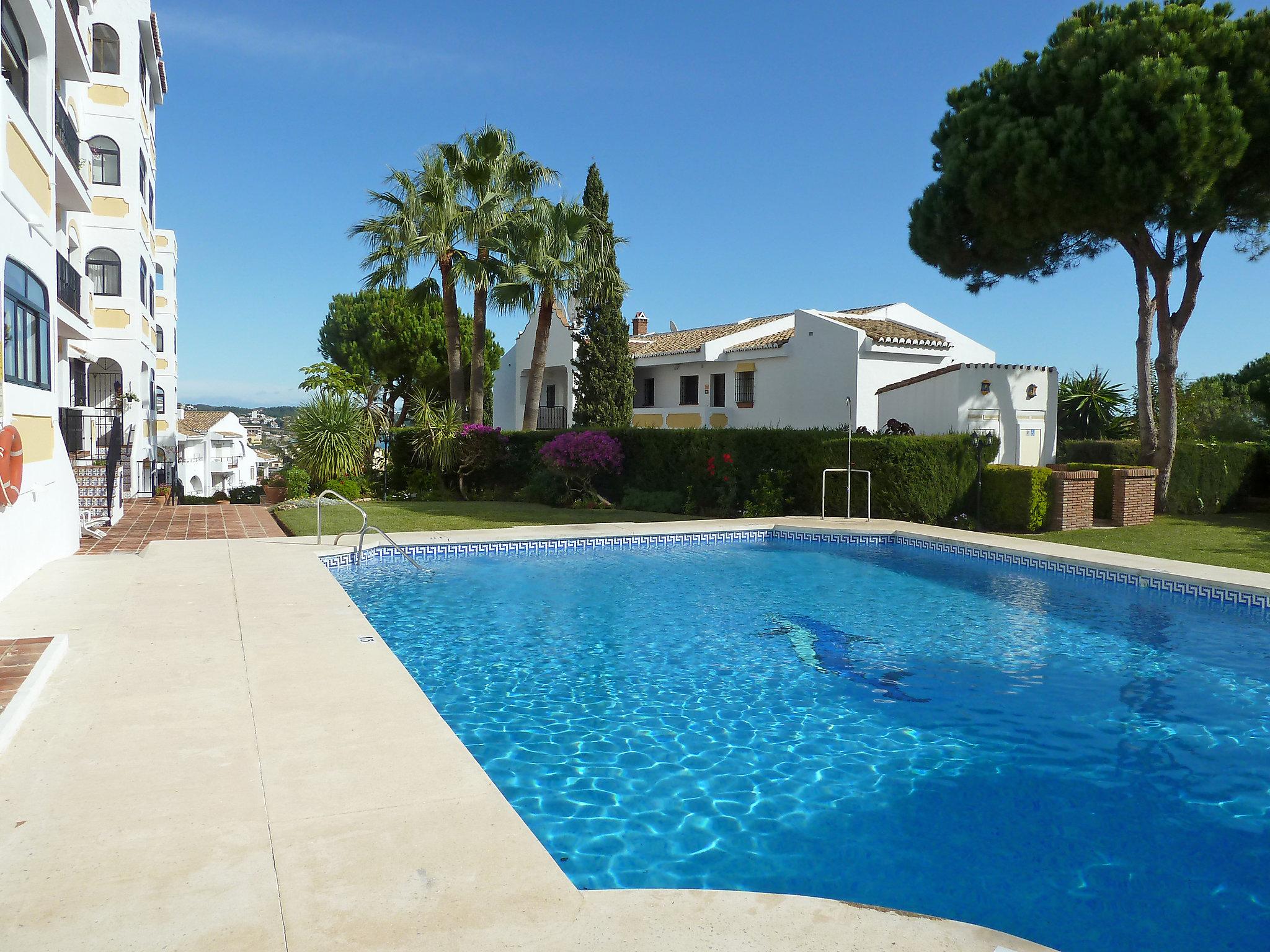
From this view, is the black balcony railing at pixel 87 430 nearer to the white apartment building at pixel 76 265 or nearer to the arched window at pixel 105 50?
the white apartment building at pixel 76 265

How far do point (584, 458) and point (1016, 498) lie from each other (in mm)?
9317

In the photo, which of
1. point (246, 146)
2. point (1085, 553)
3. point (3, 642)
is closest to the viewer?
point (3, 642)

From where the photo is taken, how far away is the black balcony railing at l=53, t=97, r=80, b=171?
1320 cm

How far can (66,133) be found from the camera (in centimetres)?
1391

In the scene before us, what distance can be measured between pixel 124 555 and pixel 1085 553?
1358 centimetres

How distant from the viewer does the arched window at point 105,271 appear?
22062 mm

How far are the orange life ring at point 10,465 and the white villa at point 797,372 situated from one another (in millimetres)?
17372

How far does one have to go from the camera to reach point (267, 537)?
1410 centimetres

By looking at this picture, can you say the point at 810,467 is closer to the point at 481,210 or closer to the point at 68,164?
the point at 481,210

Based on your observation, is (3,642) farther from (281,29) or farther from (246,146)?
(246,146)

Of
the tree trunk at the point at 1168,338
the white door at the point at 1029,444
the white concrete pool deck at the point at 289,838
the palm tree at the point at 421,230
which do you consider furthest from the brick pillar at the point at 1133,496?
the palm tree at the point at 421,230

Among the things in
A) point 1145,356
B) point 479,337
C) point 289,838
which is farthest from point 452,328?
point 289,838

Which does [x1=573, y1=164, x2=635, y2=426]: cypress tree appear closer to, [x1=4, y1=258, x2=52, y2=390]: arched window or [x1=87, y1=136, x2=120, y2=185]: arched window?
[x1=87, y1=136, x2=120, y2=185]: arched window

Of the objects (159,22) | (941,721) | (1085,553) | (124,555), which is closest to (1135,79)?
(1085,553)
